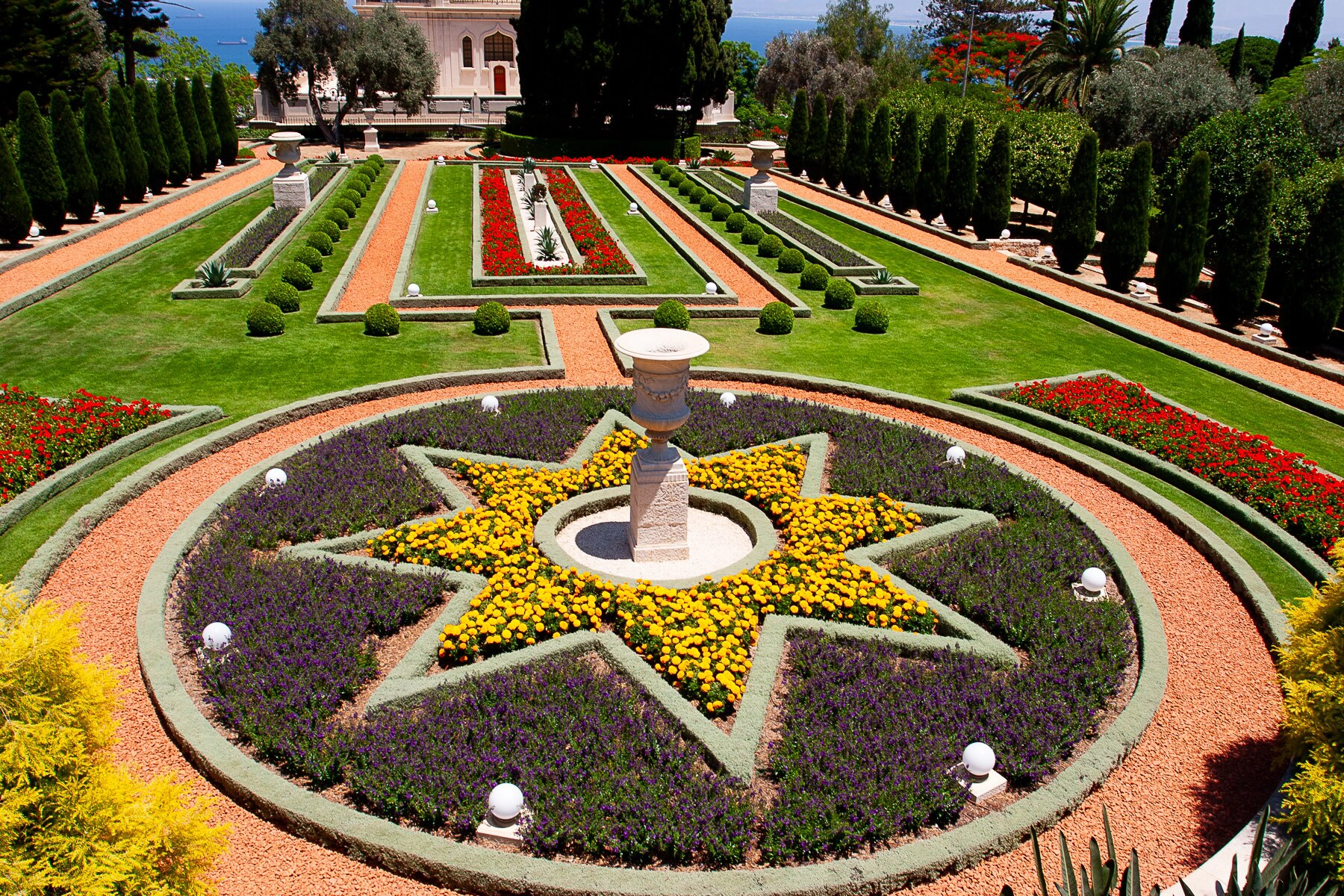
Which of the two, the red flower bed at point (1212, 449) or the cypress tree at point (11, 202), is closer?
the red flower bed at point (1212, 449)

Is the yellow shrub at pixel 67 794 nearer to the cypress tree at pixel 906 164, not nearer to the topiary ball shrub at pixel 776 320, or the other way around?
the topiary ball shrub at pixel 776 320

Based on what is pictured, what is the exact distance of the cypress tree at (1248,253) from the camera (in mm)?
18844

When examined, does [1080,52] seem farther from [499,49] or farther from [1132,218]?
[499,49]

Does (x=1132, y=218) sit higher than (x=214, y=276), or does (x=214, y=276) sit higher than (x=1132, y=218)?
(x=1132, y=218)

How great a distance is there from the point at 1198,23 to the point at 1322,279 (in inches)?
1831

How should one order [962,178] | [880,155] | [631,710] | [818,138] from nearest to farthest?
[631,710] < [962,178] < [880,155] < [818,138]

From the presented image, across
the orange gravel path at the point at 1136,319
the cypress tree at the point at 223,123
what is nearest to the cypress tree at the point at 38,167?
the cypress tree at the point at 223,123

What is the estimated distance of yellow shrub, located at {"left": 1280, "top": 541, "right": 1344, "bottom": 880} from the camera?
17.6 feet

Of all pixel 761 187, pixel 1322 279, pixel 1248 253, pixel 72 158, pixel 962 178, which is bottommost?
pixel 1322 279

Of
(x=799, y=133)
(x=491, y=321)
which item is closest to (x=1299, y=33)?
(x=799, y=133)

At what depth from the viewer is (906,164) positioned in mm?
30562

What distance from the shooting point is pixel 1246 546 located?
33.4 feet

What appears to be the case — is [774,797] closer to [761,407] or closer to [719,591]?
[719,591]

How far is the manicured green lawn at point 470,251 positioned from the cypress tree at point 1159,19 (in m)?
38.7
